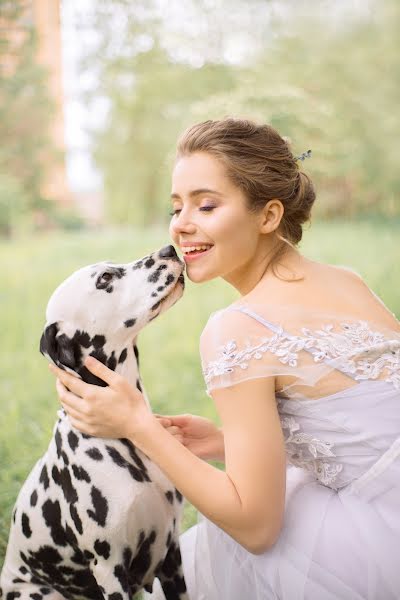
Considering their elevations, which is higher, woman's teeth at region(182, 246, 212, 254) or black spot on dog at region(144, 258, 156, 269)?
woman's teeth at region(182, 246, 212, 254)

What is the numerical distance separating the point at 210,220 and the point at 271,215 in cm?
21

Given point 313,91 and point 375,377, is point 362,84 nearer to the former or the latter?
point 313,91

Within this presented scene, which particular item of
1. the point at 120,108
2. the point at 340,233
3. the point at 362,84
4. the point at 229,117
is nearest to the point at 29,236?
the point at 120,108

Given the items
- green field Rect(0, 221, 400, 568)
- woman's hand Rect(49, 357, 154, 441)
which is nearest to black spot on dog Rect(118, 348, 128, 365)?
woman's hand Rect(49, 357, 154, 441)

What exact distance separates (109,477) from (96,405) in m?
0.24

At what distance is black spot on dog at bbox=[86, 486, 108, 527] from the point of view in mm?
1990

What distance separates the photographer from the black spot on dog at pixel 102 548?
199 cm

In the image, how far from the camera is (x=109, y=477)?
201 centimetres

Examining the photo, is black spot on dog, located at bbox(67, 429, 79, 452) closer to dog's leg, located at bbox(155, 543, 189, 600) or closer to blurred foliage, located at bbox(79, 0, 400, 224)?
dog's leg, located at bbox(155, 543, 189, 600)

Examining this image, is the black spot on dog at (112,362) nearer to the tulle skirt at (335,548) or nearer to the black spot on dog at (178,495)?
the black spot on dog at (178,495)

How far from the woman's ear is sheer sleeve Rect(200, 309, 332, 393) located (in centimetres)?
36

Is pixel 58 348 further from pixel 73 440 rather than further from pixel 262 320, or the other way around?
pixel 262 320

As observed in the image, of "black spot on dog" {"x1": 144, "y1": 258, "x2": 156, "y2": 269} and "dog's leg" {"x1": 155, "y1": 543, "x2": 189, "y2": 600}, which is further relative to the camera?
"dog's leg" {"x1": 155, "y1": 543, "x2": 189, "y2": 600}

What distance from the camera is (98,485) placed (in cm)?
201
